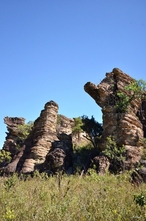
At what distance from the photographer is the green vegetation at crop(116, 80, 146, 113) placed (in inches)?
692

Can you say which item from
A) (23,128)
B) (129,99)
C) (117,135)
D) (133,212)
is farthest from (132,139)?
(23,128)

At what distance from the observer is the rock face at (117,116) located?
1619cm

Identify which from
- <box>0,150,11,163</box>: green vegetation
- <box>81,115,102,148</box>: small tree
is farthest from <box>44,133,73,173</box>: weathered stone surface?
<box>0,150,11,163</box>: green vegetation

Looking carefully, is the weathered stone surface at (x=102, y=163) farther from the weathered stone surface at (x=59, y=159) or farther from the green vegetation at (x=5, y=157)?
the green vegetation at (x=5, y=157)

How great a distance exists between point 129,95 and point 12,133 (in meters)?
22.5

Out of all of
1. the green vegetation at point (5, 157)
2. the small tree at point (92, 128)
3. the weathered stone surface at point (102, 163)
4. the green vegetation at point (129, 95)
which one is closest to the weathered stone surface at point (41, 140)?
the small tree at point (92, 128)

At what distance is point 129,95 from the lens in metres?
18.5

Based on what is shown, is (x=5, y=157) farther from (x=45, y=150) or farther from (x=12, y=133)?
(x=45, y=150)

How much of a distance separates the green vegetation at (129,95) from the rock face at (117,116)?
392 millimetres

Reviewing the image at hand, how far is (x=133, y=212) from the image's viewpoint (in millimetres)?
3180

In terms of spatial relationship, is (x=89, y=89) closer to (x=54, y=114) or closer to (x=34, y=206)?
(x=54, y=114)

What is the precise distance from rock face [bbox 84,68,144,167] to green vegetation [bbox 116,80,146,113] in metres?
0.39

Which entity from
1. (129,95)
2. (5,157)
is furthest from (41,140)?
(129,95)

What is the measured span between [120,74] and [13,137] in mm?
22016
